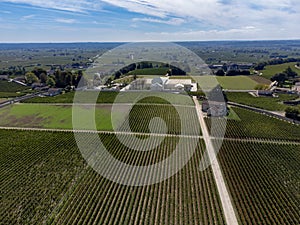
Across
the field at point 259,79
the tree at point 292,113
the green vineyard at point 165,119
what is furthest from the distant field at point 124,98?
the field at point 259,79

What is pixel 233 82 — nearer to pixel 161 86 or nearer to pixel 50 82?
pixel 161 86

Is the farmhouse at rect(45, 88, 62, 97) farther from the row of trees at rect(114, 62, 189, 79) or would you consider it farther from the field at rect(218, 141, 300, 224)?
the field at rect(218, 141, 300, 224)

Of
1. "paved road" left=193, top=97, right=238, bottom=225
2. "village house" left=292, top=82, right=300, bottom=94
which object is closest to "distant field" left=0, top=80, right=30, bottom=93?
"paved road" left=193, top=97, right=238, bottom=225

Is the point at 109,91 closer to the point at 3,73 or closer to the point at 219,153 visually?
the point at 219,153

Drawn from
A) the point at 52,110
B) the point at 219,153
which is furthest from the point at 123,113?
the point at 219,153

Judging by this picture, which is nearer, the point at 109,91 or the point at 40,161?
the point at 40,161

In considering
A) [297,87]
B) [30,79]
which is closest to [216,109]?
[297,87]

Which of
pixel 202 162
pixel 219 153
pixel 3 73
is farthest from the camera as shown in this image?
pixel 3 73
